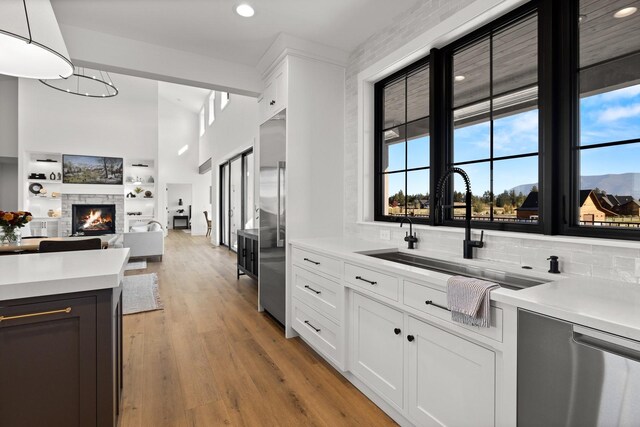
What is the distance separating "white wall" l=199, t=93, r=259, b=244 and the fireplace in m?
2.68

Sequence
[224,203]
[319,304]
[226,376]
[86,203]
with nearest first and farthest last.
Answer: [226,376], [319,304], [86,203], [224,203]

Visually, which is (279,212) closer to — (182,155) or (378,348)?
(378,348)

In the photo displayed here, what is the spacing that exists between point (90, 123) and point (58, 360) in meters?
8.47

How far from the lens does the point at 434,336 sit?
5.20 ft

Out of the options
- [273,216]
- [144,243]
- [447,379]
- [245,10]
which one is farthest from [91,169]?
[447,379]

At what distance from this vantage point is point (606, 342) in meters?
0.97

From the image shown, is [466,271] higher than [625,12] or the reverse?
the reverse

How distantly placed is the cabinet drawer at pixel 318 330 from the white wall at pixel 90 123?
7186 mm

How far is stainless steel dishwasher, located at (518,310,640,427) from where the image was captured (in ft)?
3.06

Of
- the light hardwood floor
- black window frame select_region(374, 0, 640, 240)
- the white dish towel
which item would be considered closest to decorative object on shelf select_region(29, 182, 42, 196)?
the light hardwood floor

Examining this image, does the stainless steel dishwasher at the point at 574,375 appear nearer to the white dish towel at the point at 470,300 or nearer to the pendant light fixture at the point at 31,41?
the white dish towel at the point at 470,300

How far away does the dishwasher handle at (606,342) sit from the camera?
92 cm

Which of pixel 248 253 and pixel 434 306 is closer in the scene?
pixel 434 306

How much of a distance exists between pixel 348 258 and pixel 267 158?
1.76 meters
